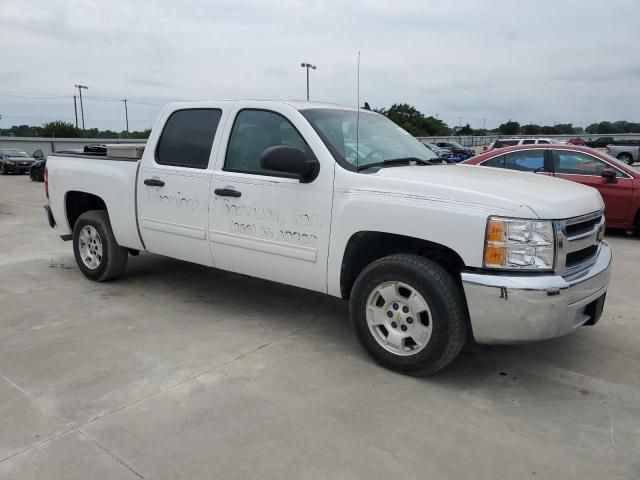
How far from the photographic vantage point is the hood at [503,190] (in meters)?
3.24

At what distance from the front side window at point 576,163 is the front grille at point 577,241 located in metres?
5.63

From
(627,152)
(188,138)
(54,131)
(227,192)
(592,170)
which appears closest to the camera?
(227,192)

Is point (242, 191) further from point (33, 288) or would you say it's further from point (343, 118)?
point (33, 288)

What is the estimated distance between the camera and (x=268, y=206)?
13.8 feet

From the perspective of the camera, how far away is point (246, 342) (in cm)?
428

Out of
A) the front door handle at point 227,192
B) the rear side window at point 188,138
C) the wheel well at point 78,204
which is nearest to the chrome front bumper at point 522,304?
the front door handle at point 227,192

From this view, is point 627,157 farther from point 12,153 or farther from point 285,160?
point 12,153

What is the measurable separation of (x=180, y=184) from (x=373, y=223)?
2.01 meters

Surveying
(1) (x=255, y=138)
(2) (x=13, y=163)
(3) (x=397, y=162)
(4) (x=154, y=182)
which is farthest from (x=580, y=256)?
(2) (x=13, y=163)

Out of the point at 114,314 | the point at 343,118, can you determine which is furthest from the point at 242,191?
the point at 114,314

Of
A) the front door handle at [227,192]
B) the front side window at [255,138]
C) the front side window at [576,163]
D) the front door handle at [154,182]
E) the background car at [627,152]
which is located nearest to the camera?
the front side window at [255,138]

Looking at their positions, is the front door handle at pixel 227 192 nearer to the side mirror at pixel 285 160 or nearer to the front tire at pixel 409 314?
the side mirror at pixel 285 160

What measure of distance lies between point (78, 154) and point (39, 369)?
298 centimetres

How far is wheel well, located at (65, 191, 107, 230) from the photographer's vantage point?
613 centimetres
